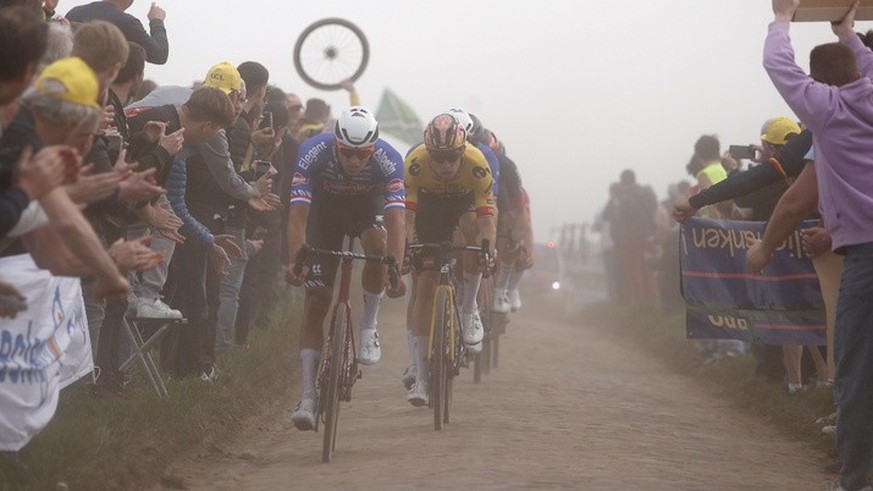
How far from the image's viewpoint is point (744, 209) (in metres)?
15.6

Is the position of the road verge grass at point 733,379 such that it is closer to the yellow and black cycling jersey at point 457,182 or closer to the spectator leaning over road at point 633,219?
the spectator leaning over road at point 633,219

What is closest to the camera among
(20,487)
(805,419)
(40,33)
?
(40,33)

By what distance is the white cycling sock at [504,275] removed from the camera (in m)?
19.2

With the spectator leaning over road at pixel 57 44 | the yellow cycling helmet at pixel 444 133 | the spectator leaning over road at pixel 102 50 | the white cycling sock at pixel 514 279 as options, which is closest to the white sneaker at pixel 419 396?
the yellow cycling helmet at pixel 444 133

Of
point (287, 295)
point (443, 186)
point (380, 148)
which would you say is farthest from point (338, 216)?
point (287, 295)

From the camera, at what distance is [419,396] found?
13.2 meters

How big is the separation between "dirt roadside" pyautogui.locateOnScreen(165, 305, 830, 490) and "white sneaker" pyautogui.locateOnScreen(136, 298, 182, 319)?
A: 3.30ft

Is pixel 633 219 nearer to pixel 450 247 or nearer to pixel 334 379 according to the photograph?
pixel 450 247

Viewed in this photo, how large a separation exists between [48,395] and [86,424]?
46.8 inches

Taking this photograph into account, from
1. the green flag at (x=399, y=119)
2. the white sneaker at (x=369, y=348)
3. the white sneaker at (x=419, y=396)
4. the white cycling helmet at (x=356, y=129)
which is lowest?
the white sneaker at (x=419, y=396)

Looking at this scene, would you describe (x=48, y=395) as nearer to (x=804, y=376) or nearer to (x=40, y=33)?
(x=40, y=33)

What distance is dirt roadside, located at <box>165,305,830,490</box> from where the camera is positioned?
32.9 ft

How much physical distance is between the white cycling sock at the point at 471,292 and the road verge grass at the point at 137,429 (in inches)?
70.7

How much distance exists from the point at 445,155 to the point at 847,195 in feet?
16.3
